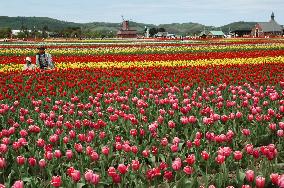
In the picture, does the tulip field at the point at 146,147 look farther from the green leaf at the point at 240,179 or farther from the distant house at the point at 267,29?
the distant house at the point at 267,29

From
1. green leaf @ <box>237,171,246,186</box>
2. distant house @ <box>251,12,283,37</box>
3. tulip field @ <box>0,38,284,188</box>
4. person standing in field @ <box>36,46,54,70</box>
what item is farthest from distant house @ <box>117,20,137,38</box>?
green leaf @ <box>237,171,246,186</box>

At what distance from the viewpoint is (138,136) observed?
26.0ft

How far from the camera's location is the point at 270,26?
130375 millimetres

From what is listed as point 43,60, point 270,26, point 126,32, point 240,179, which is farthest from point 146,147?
point 270,26

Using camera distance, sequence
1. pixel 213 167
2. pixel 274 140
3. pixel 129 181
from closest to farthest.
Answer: pixel 129 181 < pixel 213 167 < pixel 274 140

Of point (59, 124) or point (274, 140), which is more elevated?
point (59, 124)

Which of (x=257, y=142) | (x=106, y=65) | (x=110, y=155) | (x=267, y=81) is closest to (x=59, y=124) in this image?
(x=110, y=155)

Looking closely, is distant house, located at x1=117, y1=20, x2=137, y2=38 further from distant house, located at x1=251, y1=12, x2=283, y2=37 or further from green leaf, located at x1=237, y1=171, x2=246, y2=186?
green leaf, located at x1=237, y1=171, x2=246, y2=186

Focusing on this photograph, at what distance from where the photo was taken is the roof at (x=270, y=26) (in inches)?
5084

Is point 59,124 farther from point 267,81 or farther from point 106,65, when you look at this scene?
point 106,65

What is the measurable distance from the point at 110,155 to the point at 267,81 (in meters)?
8.79

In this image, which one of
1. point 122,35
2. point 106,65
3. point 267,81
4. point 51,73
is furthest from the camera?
point 122,35

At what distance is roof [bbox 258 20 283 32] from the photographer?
5084 inches

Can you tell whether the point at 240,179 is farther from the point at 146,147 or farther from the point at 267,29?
the point at 267,29
